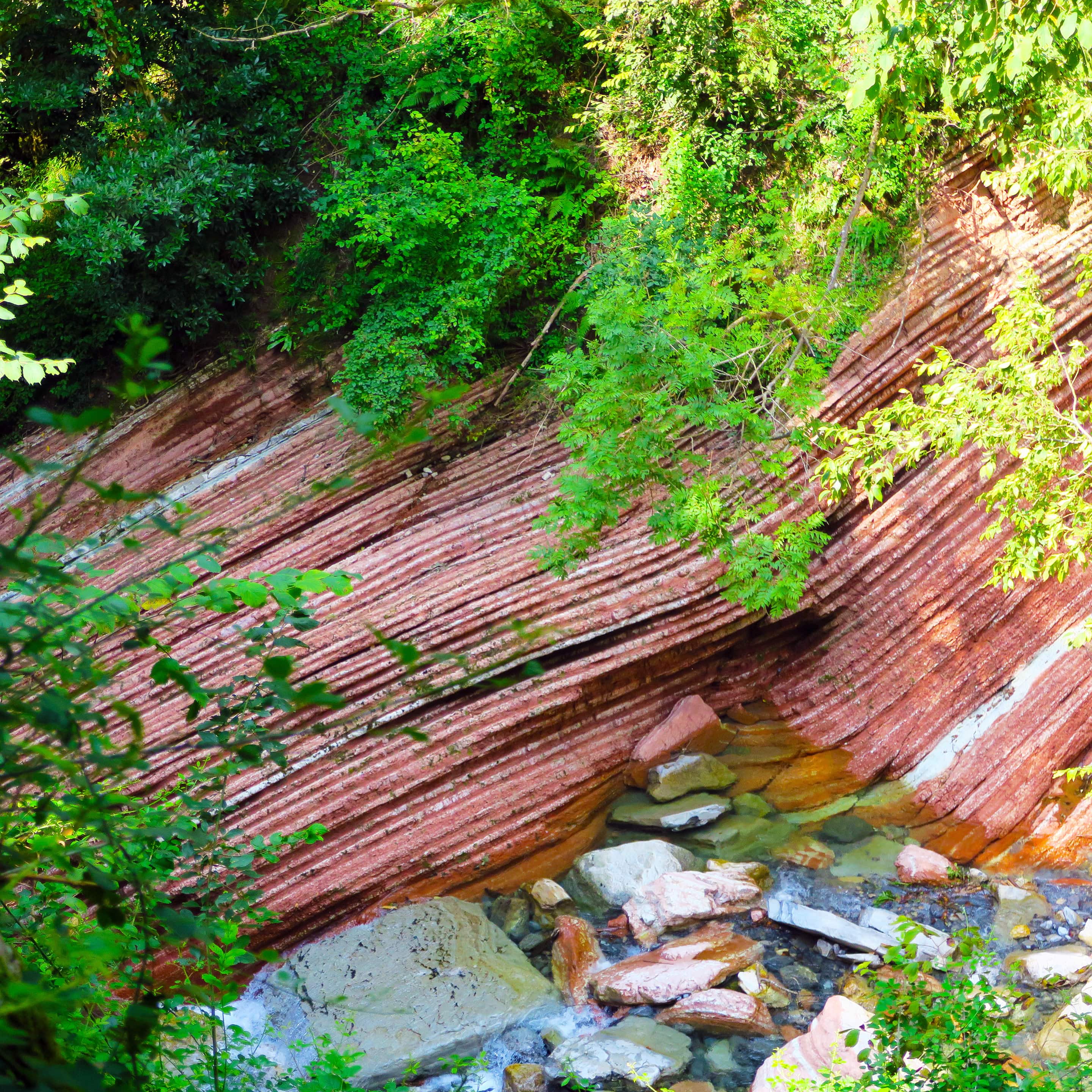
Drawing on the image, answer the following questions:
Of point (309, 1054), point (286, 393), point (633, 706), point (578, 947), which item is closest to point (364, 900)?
point (309, 1054)

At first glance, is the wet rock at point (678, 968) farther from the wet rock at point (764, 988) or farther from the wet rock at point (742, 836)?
the wet rock at point (742, 836)

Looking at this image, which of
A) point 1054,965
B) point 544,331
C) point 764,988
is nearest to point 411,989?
point 764,988

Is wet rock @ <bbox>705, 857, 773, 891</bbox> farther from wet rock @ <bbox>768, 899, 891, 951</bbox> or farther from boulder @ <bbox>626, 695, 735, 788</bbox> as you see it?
boulder @ <bbox>626, 695, 735, 788</bbox>

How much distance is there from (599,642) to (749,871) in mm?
1545

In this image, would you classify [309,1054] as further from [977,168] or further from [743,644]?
[977,168]

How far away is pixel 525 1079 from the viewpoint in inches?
170

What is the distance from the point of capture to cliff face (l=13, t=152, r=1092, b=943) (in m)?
5.39

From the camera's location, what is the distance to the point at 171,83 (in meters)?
7.24

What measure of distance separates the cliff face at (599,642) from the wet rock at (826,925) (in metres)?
0.78

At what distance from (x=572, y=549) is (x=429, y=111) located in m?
4.41

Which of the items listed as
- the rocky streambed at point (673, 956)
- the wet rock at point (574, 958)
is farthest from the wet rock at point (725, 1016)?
the wet rock at point (574, 958)

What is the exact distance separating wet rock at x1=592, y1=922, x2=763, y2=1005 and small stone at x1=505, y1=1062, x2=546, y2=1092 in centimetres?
52

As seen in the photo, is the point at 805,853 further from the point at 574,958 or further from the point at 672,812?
the point at 574,958

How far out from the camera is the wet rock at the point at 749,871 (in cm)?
536
